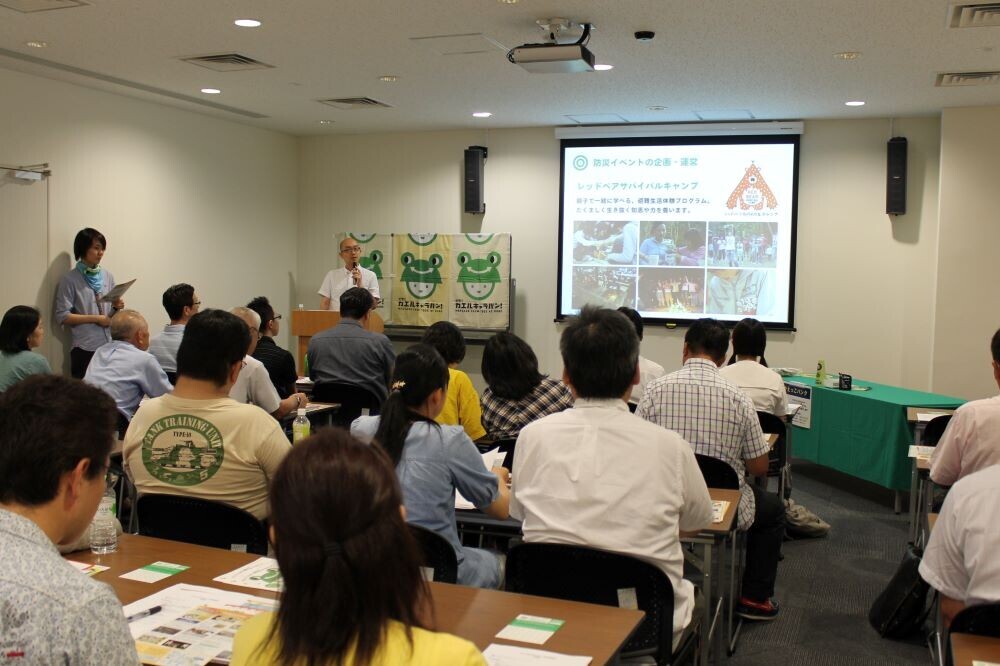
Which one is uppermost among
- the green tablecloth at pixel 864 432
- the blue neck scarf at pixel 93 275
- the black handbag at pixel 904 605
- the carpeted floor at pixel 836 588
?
the blue neck scarf at pixel 93 275

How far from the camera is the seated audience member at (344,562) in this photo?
1.16m

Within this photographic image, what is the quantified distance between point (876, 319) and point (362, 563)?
8.19m

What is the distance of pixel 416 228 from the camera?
32.7 ft

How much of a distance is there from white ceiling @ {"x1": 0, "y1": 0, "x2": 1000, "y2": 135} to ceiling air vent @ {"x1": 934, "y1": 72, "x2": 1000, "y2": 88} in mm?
141

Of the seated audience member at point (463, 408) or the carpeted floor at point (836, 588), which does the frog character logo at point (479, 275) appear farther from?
the seated audience member at point (463, 408)

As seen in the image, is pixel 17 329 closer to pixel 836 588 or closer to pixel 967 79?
pixel 836 588

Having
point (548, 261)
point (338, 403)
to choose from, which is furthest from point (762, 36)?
point (548, 261)

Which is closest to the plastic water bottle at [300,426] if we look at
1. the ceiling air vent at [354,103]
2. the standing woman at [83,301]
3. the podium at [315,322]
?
the standing woman at [83,301]

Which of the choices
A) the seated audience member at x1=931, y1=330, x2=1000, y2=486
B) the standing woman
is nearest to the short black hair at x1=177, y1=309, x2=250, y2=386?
the seated audience member at x1=931, y1=330, x2=1000, y2=486

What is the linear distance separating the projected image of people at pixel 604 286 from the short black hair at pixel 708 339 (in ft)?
16.6

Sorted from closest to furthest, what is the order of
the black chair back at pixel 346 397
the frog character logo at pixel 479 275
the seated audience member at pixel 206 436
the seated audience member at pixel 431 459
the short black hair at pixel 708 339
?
the seated audience member at pixel 431 459, the seated audience member at pixel 206 436, the short black hair at pixel 708 339, the black chair back at pixel 346 397, the frog character logo at pixel 479 275

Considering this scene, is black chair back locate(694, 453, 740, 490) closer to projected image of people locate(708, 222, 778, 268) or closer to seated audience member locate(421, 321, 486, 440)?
seated audience member locate(421, 321, 486, 440)

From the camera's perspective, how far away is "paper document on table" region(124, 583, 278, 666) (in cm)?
181

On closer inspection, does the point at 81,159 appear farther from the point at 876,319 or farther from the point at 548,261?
the point at 876,319
